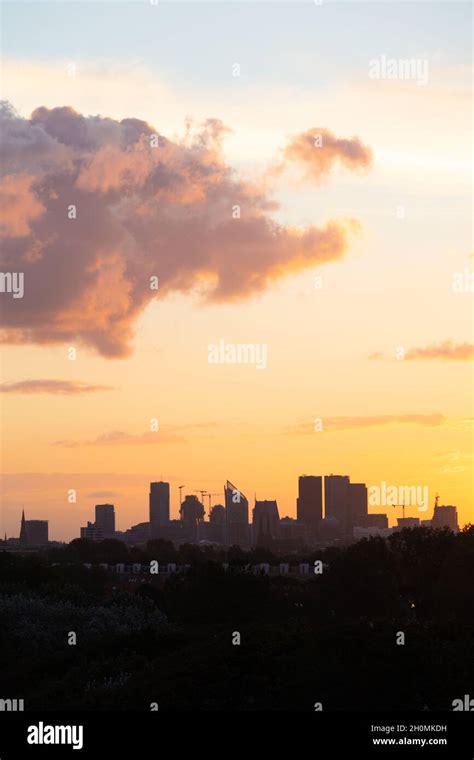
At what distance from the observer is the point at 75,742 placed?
29.9 m

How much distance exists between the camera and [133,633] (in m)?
51.1

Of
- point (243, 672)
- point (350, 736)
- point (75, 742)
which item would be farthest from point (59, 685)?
point (350, 736)

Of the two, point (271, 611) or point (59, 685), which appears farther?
point (271, 611)

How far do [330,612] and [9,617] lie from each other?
87.4 ft

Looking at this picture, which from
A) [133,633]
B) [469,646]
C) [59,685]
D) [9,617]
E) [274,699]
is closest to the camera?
[274,699]

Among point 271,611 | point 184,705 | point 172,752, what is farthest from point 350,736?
point 271,611

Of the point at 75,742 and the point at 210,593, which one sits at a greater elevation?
the point at 210,593

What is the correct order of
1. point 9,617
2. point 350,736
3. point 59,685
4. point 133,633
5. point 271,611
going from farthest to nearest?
point 271,611, point 9,617, point 133,633, point 59,685, point 350,736

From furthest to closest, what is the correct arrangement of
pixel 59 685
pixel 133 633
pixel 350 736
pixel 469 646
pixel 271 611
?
pixel 271 611 → pixel 133 633 → pixel 59 685 → pixel 469 646 → pixel 350 736

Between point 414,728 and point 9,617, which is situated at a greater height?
point 9,617

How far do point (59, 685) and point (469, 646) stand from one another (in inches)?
571

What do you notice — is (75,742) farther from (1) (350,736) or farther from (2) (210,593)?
(2) (210,593)

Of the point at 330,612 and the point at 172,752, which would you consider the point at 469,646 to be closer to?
the point at 172,752

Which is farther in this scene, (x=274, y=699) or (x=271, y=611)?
(x=271, y=611)
